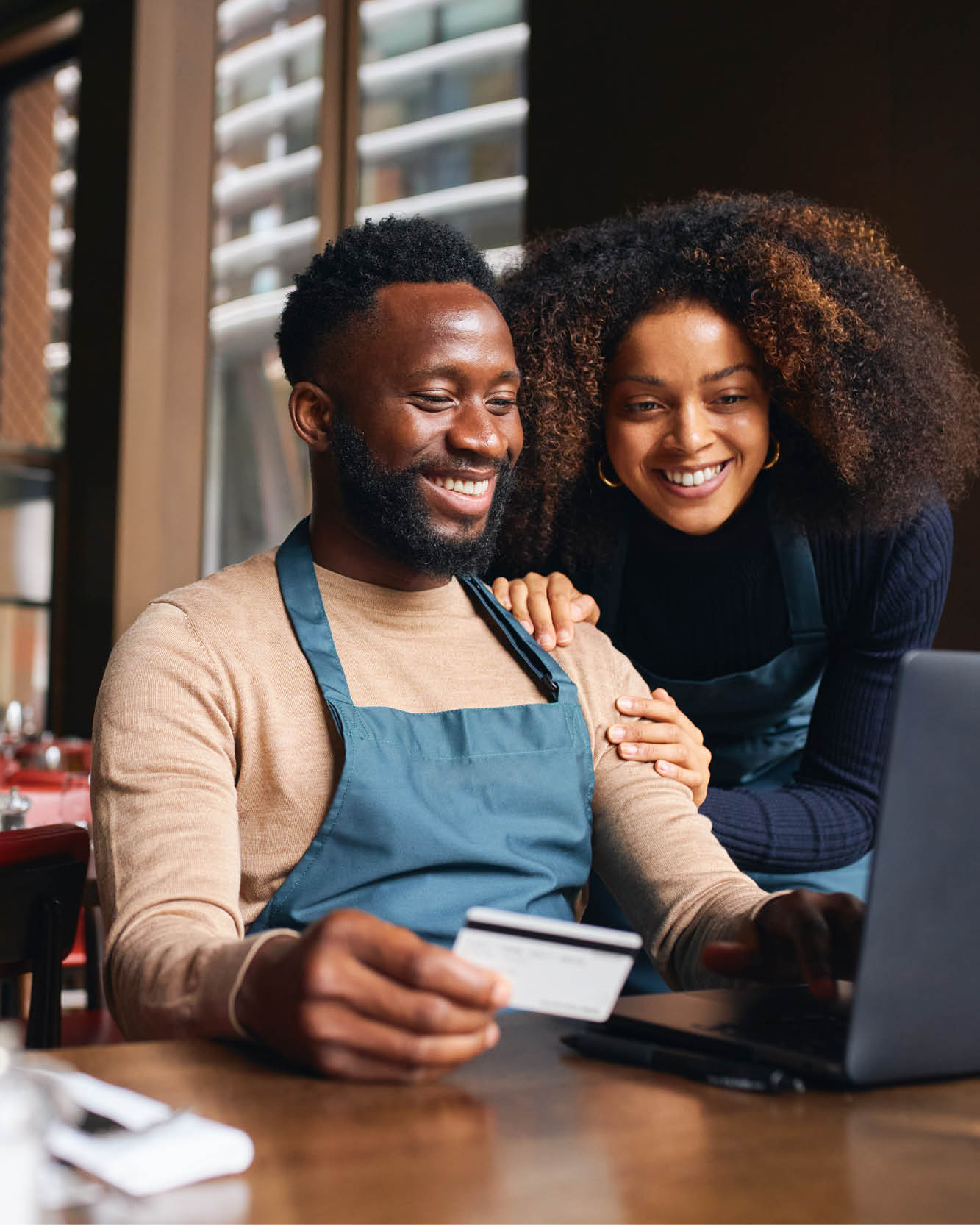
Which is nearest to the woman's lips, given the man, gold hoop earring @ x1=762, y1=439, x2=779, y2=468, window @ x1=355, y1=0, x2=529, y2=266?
gold hoop earring @ x1=762, y1=439, x2=779, y2=468

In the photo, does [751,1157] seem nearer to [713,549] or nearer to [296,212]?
[713,549]

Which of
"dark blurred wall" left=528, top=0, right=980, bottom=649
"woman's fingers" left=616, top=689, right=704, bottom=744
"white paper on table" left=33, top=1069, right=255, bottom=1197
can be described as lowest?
"white paper on table" left=33, top=1069, right=255, bottom=1197

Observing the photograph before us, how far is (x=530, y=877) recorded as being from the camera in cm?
131

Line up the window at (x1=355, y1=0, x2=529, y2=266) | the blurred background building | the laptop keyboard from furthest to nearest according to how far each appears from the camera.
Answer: the blurred background building < the window at (x1=355, y1=0, x2=529, y2=266) < the laptop keyboard

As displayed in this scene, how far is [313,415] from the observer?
1.47 m

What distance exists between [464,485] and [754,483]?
687 millimetres

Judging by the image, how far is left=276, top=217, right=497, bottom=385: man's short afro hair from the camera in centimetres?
145

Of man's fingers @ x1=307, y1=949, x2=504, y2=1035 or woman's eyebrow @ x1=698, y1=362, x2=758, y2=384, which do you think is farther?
woman's eyebrow @ x1=698, y1=362, x2=758, y2=384

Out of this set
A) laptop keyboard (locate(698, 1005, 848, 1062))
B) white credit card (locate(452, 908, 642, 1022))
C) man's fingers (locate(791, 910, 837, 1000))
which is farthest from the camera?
man's fingers (locate(791, 910, 837, 1000))

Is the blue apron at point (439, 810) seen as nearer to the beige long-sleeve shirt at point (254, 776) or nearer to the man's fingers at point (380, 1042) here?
the beige long-sleeve shirt at point (254, 776)

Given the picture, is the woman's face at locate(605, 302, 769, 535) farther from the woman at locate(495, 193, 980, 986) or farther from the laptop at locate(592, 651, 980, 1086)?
the laptop at locate(592, 651, 980, 1086)

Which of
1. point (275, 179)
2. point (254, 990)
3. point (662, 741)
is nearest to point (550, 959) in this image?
point (254, 990)

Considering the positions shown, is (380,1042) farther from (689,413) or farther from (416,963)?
(689,413)

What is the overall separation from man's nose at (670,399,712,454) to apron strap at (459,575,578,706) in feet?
1.40
